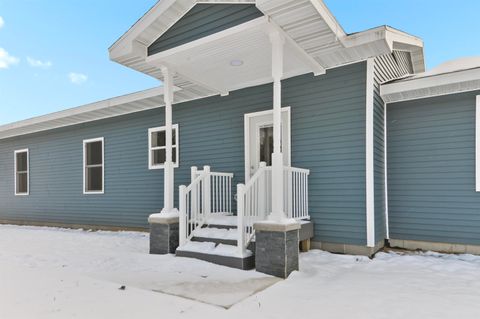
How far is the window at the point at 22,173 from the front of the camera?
1035 cm

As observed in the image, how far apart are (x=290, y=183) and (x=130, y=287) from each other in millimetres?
2732

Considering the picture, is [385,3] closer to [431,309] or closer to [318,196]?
[318,196]

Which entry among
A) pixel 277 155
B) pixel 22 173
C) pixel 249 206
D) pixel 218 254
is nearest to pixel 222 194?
pixel 249 206

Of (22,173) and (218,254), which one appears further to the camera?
(22,173)

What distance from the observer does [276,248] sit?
3816mm

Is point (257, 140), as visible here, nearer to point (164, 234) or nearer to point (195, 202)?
point (195, 202)

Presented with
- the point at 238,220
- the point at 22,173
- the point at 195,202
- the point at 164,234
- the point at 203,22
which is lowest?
the point at 164,234

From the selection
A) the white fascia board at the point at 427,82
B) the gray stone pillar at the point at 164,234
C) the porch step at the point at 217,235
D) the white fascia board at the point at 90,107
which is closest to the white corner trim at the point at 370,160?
the white fascia board at the point at 427,82

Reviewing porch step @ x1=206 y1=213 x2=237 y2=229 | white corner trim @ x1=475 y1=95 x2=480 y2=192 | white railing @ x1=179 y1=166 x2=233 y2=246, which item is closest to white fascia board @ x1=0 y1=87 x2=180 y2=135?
white railing @ x1=179 y1=166 x2=233 y2=246

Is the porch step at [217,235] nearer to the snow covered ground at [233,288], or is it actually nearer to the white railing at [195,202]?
the white railing at [195,202]

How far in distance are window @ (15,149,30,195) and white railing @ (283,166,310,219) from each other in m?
9.01

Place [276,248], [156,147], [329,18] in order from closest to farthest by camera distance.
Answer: [276,248], [329,18], [156,147]

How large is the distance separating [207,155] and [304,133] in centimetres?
218

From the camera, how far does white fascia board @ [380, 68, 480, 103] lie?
15.2 feet
